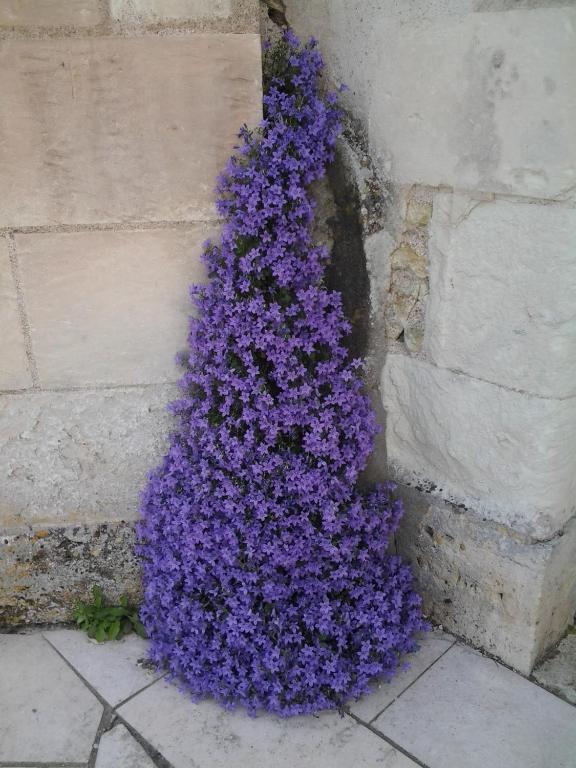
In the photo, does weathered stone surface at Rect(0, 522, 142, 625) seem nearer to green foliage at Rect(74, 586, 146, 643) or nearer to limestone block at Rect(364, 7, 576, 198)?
green foliage at Rect(74, 586, 146, 643)

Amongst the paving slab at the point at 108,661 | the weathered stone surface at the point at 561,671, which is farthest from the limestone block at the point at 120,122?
the weathered stone surface at the point at 561,671

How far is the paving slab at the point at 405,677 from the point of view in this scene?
217 cm

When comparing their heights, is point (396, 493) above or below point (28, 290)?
below

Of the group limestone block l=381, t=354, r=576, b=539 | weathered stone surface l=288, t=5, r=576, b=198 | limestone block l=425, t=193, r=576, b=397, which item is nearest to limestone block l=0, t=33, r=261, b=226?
weathered stone surface l=288, t=5, r=576, b=198

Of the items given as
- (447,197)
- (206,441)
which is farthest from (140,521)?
(447,197)

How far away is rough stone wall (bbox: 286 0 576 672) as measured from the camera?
1798 millimetres

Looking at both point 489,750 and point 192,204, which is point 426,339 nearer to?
point 192,204

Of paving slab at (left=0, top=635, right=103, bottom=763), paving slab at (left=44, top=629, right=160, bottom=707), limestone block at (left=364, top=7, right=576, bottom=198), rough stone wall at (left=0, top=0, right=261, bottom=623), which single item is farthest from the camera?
paving slab at (left=44, top=629, right=160, bottom=707)

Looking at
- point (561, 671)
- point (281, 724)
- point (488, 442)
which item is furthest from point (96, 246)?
point (561, 671)

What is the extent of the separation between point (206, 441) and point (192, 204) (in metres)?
0.75

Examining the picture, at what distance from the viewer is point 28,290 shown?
7.15 feet

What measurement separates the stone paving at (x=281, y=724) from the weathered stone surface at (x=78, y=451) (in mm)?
526

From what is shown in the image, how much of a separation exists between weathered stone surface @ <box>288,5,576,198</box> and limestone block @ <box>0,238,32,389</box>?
1222 mm

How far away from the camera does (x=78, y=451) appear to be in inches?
94.4
